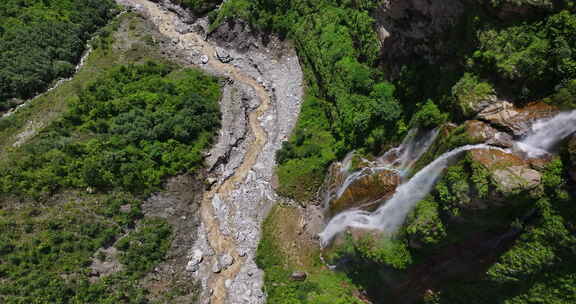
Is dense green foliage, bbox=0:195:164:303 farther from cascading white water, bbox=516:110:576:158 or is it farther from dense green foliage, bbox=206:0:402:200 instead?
cascading white water, bbox=516:110:576:158

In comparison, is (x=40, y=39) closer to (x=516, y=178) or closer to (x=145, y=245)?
(x=145, y=245)

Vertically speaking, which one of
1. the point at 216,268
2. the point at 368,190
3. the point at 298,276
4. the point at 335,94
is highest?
the point at 335,94

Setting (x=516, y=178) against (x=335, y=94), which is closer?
(x=516, y=178)

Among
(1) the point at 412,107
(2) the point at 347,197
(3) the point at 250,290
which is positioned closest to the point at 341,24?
(1) the point at 412,107

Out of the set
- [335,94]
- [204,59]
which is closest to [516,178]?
[335,94]

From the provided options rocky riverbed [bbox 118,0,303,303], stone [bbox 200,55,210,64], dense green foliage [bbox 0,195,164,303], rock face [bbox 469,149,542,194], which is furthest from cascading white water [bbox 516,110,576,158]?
stone [bbox 200,55,210,64]

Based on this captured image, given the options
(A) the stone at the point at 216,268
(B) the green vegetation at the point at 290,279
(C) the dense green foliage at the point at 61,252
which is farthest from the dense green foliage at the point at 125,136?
(B) the green vegetation at the point at 290,279

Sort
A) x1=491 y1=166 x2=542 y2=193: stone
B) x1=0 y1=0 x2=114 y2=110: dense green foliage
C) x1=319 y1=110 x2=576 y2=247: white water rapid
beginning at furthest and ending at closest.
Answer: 1. x1=0 y1=0 x2=114 y2=110: dense green foliage
2. x1=319 y1=110 x2=576 y2=247: white water rapid
3. x1=491 y1=166 x2=542 y2=193: stone
